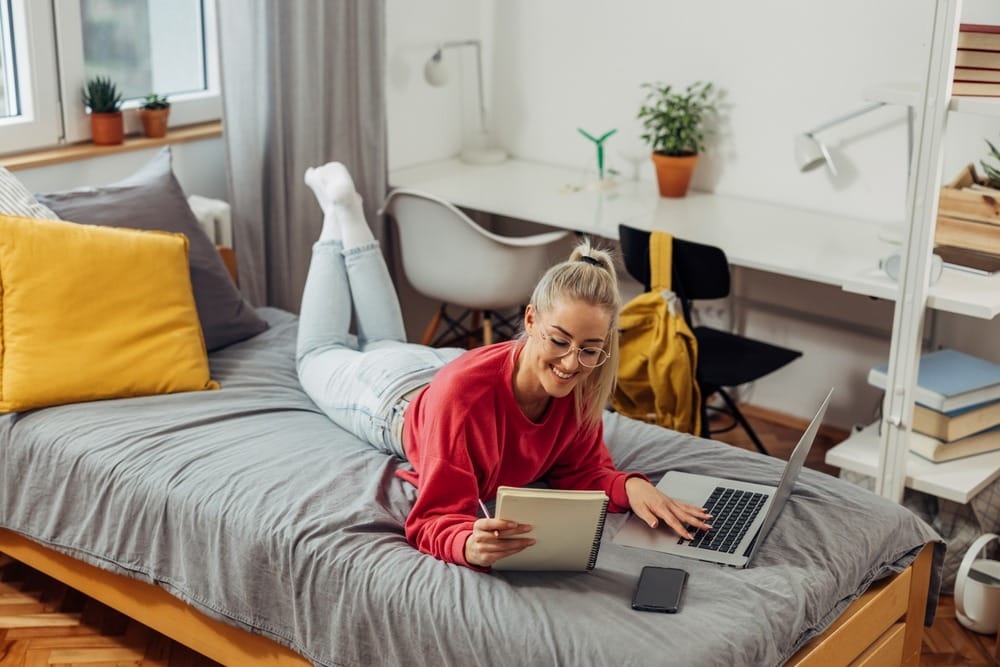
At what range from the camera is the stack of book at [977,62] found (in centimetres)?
248

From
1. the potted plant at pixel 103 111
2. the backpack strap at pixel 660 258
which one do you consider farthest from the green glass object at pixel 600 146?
the potted plant at pixel 103 111

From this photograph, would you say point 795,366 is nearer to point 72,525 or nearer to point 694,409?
point 694,409

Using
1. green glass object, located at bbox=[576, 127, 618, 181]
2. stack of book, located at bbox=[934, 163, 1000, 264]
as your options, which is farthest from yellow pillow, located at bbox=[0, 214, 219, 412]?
stack of book, located at bbox=[934, 163, 1000, 264]

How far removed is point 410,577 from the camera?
1.95m

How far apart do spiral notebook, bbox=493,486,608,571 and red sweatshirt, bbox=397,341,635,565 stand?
125mm

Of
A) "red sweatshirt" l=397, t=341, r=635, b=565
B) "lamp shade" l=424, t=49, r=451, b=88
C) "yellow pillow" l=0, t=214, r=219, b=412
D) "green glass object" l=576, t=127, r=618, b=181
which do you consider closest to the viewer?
"red sweatshirt" l=397, t=341, r=635, b=565

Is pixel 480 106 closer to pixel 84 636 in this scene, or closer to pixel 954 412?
pixel 954 412

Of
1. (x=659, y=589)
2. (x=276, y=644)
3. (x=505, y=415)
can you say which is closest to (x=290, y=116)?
(x=505, y=415)

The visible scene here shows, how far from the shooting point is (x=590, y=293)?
6.42ft

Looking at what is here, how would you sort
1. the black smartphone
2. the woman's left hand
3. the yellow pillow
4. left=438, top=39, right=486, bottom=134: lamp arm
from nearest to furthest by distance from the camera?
the black smartphone
the woman's left hand
the yellow pillow
left=438, top=39, right=486, bottom=134: lamp arm

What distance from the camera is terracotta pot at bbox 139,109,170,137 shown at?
131 inches

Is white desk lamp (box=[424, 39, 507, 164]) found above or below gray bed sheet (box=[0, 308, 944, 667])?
above

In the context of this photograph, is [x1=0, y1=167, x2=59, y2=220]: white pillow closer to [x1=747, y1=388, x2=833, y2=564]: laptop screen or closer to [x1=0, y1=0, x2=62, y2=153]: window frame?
[x1=0, y1=0, x2=62, y2=153]: window frame

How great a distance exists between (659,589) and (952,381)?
49.5 inches
